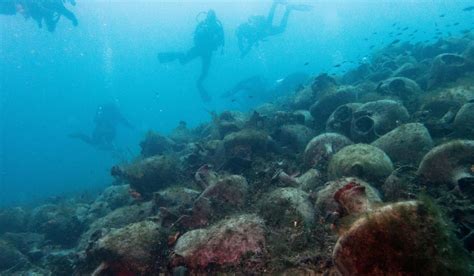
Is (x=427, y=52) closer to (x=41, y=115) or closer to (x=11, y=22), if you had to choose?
(x=11, y=22)

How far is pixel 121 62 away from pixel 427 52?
163 m

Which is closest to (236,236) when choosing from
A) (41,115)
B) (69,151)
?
(69,151)

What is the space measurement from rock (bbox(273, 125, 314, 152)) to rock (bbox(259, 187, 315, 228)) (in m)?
4.03

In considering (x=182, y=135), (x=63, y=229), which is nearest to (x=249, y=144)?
(x=63, y=229)

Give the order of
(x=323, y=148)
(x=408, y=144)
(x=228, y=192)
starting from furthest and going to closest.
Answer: (x=323, y=148) → (x=408, y=144) → (x=228, y=192)

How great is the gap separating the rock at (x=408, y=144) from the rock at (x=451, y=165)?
1285 millimetres

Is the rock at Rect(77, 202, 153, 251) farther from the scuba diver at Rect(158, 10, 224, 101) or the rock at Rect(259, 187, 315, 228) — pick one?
the scuba diver at Rect(158, 10, 224, 101)

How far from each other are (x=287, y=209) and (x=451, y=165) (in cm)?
256

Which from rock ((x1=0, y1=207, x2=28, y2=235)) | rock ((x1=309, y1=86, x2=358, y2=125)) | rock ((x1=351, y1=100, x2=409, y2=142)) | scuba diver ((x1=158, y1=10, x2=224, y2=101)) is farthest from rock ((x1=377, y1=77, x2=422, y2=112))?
scuba diver ((x1=158, y1=10, x2=224, y2=101))

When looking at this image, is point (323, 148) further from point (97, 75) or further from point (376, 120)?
point (97, 75)

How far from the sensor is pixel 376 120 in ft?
25.8

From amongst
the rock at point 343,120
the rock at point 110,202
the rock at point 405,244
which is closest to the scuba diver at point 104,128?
the rock at point 110,202

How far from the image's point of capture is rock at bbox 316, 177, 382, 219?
12.1 ft

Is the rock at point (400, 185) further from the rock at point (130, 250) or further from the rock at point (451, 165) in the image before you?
the rock at point (130, 250)
